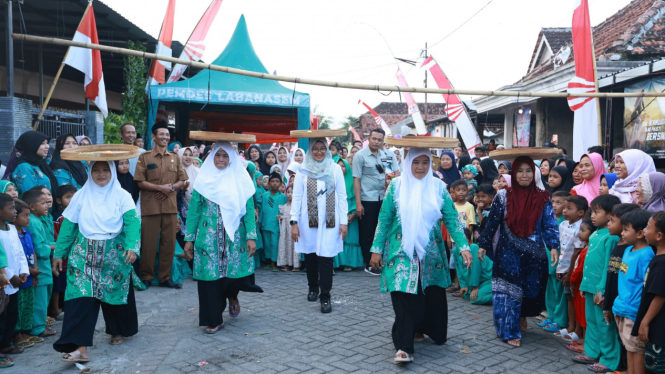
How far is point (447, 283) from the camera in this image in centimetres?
436

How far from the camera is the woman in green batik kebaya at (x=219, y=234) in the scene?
4965 mm

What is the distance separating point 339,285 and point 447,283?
8.97 feet

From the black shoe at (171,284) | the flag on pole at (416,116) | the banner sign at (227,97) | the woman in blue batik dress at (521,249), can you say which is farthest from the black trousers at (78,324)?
the banner sign at (227,97)

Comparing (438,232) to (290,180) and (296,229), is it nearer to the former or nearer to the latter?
(296,229)

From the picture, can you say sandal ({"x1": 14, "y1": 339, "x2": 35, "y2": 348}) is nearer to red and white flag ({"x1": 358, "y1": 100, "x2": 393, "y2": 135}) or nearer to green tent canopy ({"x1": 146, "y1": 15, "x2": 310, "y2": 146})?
green tent canopy ({"x1": 146, "y1": 15, "x2": 310, "y2": 146})

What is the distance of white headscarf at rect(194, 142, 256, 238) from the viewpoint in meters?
5.08

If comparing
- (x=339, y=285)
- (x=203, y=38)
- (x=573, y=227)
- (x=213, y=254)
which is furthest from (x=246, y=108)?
(x=573, y=227)

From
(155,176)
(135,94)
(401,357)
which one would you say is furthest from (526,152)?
(135,94)

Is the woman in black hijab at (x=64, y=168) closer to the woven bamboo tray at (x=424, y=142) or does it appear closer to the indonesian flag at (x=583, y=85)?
the woven bamboo tray at (x=424, y=142)

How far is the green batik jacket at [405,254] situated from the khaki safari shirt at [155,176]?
3.33 metres

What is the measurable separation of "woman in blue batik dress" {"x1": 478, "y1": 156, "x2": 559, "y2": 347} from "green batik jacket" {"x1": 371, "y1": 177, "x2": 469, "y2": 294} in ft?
1.60

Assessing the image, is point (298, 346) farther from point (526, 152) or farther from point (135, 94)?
point (135, 94)

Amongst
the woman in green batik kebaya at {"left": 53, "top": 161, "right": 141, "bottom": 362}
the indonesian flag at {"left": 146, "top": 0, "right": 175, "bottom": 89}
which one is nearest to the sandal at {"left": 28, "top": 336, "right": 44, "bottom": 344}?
the woman in green batik kebaya at {"left": 53, "top": 161, "right": 141, "bottom": 362}

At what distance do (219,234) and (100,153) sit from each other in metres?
1.38
